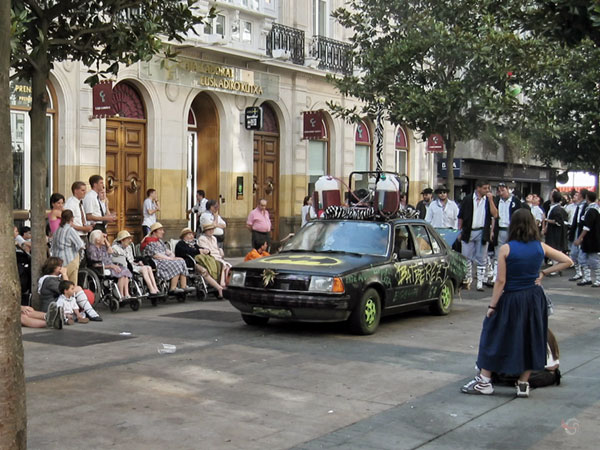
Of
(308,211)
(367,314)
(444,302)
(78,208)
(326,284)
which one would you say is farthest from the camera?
(308,211)

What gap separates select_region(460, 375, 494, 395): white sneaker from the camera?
7.84 m

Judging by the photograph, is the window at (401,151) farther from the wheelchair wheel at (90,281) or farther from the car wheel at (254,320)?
the car wheel at (254,320)

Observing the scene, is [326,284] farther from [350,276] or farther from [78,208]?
→ [78,208]

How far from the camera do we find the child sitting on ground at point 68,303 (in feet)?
38.2

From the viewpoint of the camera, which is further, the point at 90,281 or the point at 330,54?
the point at 330,54

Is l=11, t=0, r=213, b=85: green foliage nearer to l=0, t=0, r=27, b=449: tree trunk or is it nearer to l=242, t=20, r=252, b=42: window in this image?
l=0, t=0, r=27, b=449: tree trunk

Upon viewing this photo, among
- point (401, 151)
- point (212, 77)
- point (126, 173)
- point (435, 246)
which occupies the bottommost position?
point (435, 246)

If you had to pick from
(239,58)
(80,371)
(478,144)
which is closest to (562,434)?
(80,371)

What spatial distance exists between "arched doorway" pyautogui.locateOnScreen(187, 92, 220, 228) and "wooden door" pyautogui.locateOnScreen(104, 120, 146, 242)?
2271 mm

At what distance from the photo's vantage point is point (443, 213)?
17766 millimetres

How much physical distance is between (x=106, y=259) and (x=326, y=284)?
13.5 feet

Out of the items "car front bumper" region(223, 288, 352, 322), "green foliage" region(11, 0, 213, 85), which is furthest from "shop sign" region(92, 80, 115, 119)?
"car front bumper" region(223, 288, 352, 322)

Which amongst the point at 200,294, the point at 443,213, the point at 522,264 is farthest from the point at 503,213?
the point at 522,264

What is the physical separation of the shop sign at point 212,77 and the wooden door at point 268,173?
1.38 meters
